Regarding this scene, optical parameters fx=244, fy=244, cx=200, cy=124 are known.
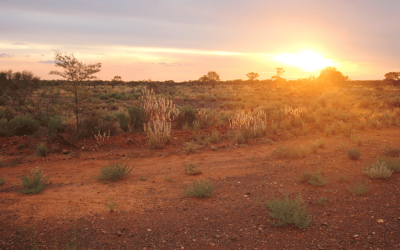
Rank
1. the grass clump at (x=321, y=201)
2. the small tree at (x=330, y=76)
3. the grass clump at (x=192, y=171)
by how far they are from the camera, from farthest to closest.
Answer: the small tree at (x=330, y=76)
the grass clump at (x=192, y=171)
the grass clump at (x=321, y=201)

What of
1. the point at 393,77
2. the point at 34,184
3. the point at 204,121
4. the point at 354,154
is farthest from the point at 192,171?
the point at 393,77

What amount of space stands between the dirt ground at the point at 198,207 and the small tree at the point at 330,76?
42.7 metres

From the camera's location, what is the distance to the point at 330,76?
46.4 m

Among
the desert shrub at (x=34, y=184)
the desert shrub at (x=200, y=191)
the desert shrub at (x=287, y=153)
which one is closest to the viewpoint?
the desert shrub at (x=200, y=191)

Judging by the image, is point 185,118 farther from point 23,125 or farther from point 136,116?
point 23,125

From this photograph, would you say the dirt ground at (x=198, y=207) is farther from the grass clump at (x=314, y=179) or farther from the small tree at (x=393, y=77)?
the small tree at (x=393, y=77)

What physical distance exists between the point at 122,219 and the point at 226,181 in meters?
2.80

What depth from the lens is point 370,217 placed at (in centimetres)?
409

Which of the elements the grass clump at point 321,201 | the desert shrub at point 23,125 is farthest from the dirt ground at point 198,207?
the desert shrub at point 23,125

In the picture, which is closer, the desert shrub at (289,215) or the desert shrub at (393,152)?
the desert shrub at (289,215)

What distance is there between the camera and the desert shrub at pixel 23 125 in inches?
460

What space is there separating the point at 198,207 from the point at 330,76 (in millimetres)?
49689

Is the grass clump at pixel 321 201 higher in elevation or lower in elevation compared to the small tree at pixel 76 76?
lower

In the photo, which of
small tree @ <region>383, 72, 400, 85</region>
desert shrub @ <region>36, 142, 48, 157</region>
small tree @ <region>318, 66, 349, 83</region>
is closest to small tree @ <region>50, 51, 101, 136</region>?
desert shrub @ <region>36, 142, 48, 157</region>
